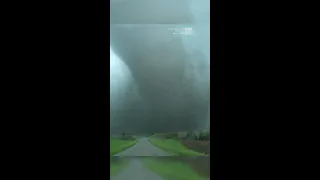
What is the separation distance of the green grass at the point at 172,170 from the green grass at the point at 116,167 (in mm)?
141

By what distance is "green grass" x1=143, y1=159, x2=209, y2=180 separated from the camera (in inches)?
83.0

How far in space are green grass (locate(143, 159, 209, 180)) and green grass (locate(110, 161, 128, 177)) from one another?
0.14 m

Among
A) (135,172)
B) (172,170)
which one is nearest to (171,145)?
(172,170)

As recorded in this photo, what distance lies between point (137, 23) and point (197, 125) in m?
0.78

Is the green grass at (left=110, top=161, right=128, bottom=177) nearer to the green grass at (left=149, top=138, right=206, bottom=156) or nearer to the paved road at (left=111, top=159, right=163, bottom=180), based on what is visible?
the paved road at (left=111, top=159, right=163, bottom=180)

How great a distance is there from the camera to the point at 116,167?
2119 millimetres

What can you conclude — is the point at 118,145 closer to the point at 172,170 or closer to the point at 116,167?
the point at 116,167

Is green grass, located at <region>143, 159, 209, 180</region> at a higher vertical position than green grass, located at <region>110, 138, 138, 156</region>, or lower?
lower

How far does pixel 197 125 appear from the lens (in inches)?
83.8

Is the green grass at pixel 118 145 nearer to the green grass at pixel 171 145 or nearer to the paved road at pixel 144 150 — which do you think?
the paved road at pixel 144 150

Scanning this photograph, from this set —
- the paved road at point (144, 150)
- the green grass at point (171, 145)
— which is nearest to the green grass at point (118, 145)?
the paved road at point (144, 150)

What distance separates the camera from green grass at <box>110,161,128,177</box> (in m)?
2.11

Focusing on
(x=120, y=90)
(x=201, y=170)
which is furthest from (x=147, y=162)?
(x=120, y=90)

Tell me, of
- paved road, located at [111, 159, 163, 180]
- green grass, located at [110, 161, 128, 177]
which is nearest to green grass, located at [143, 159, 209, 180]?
paved road, located at [111, 159, 163, 180]
